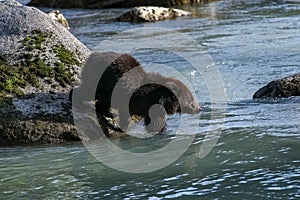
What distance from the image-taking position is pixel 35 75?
297 inches

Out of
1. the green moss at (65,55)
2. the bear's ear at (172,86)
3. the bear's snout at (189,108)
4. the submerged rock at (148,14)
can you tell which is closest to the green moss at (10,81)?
the green moss at (65,55)

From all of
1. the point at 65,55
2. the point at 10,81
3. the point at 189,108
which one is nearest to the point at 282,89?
the point at 189,108

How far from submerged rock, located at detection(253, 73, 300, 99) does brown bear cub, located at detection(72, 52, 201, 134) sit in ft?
6.19

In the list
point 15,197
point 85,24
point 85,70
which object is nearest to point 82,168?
point 15,197

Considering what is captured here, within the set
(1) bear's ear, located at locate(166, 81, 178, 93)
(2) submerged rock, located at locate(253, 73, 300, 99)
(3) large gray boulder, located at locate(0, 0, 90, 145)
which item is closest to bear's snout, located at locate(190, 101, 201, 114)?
(1) bear's ear, located at locate(166, 81, 178, 93)

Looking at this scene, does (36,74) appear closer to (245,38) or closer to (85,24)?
(245,38)

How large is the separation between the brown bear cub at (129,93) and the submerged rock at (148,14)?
11.8m

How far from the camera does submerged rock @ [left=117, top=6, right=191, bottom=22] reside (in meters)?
19.0

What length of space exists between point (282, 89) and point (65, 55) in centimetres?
281

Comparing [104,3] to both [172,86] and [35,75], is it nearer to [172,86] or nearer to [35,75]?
[35,75]

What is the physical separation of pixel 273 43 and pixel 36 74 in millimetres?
6793

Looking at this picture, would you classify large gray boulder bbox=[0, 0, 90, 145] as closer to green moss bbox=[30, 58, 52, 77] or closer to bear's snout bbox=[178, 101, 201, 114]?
green moss bbox=[30, 58, 52, 77]

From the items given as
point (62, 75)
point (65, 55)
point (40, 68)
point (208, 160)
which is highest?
point (65, 55)

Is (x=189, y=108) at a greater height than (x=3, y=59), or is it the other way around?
(x=3, y=59)
